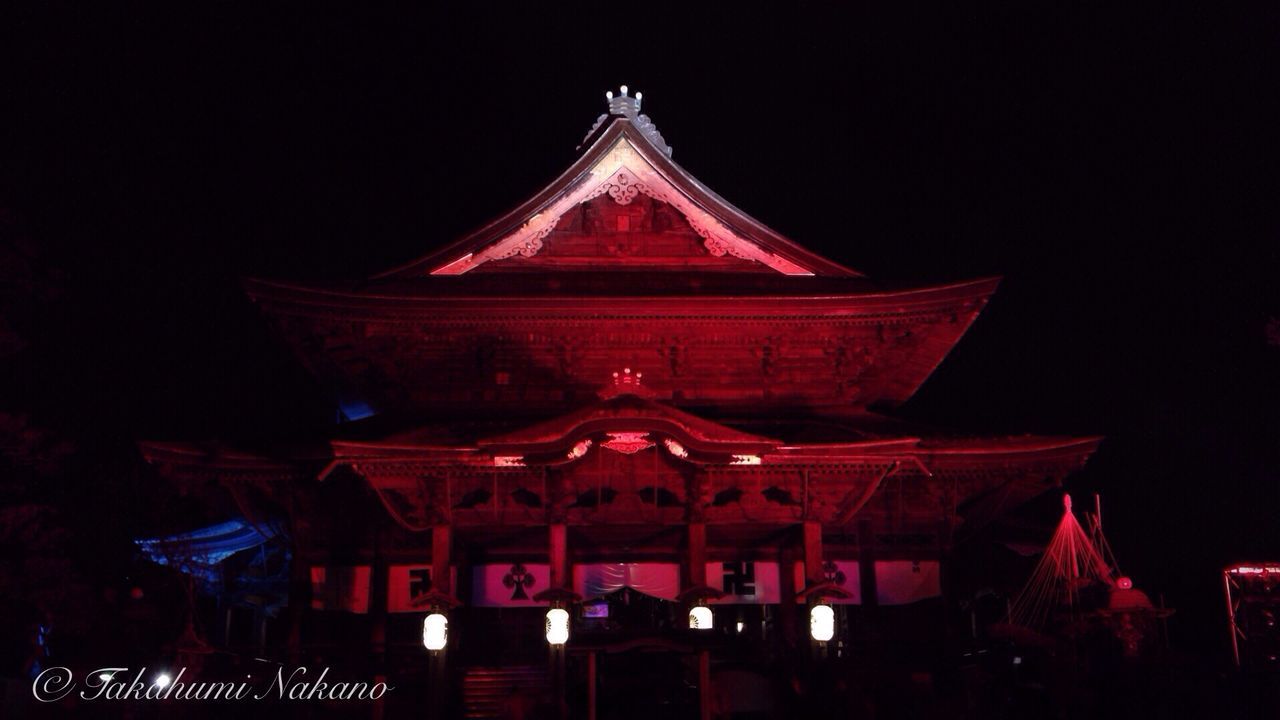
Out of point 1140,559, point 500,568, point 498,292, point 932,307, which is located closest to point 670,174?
point 498,292

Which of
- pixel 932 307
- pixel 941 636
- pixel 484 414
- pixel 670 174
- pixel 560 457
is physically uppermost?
pixel 670 174

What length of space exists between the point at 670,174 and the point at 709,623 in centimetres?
844

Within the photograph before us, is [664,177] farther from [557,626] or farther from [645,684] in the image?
[645,684]

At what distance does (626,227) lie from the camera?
19.3 metres

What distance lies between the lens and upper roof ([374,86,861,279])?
18500 mm

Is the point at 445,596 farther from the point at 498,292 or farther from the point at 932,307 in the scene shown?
the point at 932,307

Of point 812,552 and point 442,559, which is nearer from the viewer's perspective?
point 442,559

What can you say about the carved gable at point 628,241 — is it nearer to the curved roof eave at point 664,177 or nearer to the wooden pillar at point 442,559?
the curved roof eave at point 664,177

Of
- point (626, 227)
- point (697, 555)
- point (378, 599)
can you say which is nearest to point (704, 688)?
point (697, 555)

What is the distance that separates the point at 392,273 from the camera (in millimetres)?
18000

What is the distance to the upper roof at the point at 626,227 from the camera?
1850cm

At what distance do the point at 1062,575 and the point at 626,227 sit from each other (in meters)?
10.4

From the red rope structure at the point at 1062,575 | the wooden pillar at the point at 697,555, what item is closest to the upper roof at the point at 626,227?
the wooden pillar at the point at 697,555

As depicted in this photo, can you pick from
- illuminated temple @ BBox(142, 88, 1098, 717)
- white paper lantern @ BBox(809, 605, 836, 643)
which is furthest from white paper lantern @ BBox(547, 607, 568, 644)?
white paper lantern @ BBox(809, 605, 836, 643)
